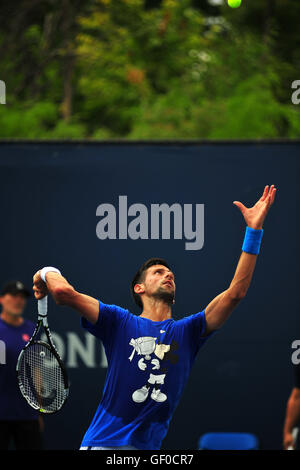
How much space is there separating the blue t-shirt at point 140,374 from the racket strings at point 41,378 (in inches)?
16.5

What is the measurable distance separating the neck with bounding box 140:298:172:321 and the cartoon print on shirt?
167mm

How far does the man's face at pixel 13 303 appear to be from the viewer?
7395mm

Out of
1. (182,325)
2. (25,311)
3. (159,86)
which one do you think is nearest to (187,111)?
(159,86)

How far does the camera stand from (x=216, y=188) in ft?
24.7

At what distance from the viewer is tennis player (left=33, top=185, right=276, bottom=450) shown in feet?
15.0

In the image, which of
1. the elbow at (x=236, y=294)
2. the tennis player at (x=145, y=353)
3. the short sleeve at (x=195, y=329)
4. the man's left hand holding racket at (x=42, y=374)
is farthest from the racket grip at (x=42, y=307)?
the elbow at (x=236, y=294)

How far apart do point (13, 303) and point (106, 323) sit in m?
2.87

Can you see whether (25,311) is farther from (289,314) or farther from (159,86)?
(159,86)

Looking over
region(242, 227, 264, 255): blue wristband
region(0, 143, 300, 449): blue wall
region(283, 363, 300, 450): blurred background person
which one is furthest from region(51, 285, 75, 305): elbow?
region(283, 363, 300, 450): blurred background person

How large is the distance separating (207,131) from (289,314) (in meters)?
5.72

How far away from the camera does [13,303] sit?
24.3 feet

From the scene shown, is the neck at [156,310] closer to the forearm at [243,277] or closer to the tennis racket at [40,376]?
the forearm at [243,277]

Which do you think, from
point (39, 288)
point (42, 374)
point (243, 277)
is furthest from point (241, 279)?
point (42, 374)

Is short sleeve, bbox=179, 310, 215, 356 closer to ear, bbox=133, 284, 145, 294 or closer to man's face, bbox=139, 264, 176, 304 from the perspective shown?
man's face, bbox=139, 264, 176, 304
